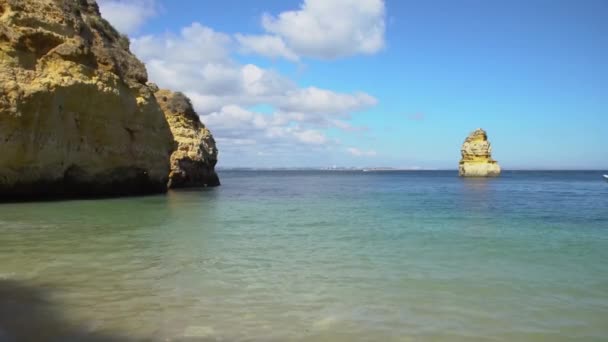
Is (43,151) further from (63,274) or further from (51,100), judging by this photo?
(63,274)

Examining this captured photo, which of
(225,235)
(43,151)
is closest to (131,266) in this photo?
(225,235)

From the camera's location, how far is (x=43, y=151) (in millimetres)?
21953

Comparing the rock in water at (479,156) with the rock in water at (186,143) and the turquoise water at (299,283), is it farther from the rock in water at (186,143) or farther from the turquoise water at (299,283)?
the turquoise water at (299,283)

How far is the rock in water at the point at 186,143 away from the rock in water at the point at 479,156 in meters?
50.0

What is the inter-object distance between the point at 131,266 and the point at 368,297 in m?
4.39

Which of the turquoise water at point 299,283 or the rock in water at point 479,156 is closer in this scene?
the turquoise water at point 299,283

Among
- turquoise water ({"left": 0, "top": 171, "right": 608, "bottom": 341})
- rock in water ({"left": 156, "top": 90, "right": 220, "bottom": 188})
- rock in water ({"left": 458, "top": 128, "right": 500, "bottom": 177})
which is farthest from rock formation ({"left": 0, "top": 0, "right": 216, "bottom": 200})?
rock in water ({"left": 458, "top": 128, "right": 500, "bottom": 177})

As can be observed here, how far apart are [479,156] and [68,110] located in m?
69.7

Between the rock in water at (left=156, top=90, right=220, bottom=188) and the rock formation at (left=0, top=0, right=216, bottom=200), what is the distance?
420 inches

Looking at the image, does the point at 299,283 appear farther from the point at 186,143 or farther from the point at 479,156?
the point at 479,156

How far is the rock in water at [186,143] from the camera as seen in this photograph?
40844 mm

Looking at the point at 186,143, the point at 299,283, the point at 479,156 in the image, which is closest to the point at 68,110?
the point at 186,143

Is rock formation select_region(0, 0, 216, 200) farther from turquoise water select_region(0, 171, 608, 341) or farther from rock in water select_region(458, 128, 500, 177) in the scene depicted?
rock in water select_region(458, 128, 500, 177)

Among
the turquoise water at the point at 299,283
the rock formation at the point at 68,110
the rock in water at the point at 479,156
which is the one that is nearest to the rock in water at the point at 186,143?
the rock formation at the point at 68,110
